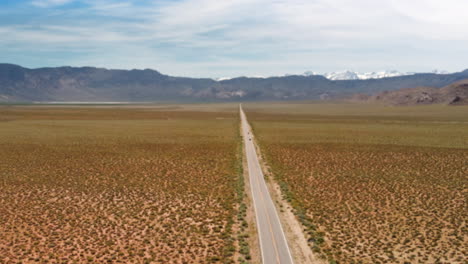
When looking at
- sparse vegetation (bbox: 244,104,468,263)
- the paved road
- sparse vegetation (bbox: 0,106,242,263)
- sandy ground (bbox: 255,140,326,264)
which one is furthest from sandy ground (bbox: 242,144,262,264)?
sparse vegetation (bbox: 244,104,468,263)

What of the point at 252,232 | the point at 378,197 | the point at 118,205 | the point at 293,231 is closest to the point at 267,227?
the point at 252,232

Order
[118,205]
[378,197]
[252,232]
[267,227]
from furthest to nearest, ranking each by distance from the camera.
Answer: [378,197] → [118,205] → [267,227] → [252,232]

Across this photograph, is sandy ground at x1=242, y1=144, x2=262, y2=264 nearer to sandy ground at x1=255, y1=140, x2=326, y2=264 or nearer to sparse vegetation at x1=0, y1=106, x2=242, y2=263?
sparse vegetation at x1=0, y1=106, x2=242, y2=263

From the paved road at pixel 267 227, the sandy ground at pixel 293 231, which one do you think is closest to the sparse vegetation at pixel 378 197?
the sandy ground at pixel 293 231

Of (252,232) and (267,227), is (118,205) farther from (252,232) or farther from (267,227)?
(267,227)

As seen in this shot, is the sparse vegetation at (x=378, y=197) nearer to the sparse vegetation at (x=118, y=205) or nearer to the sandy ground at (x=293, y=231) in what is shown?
the sandy ground at (x=293, y=231)

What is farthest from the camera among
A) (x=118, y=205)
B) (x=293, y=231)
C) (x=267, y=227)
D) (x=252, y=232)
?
(x=118, y=205)

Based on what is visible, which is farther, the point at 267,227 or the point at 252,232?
the point at 267,227
